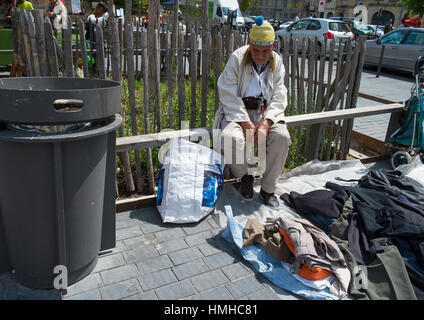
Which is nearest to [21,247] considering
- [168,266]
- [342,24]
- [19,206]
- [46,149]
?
[19,206]

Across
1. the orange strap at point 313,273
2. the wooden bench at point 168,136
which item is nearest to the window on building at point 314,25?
the wooden bench at point 168,136

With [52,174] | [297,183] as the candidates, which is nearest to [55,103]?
[52,174]

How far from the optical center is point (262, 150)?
3.43 meters

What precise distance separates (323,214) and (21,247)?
228cm

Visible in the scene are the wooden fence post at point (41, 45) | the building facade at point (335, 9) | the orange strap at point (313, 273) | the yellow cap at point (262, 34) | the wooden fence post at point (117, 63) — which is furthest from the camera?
the building facade at point (335, 9)

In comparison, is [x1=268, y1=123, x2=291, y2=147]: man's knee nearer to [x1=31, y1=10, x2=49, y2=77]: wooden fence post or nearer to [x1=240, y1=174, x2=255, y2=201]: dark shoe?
[x1=240, y1=174, x2=255, y2=201]: dark shoe

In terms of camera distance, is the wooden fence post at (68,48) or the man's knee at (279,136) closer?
the wooden fence post at (68,48)

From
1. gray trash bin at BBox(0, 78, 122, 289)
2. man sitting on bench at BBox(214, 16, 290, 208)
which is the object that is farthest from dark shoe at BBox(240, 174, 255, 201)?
gray trash bin at BBox(0, 78, 122, 289)

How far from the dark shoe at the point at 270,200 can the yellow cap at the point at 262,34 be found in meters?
1.39

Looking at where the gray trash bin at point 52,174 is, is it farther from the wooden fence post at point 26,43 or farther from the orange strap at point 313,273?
the orange strap at point 313,273

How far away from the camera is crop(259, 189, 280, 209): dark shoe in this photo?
11.4ft

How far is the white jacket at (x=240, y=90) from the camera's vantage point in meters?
3.43

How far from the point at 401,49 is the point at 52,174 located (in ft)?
44.2

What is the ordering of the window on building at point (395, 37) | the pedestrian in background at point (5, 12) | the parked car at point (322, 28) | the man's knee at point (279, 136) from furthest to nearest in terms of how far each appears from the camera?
1. the parked car at point (322, 28)
2. the window on building at point (395, 37)
3. the pedestrian in background at point (5, 12)
4. the man's knee at point (279, 136)
